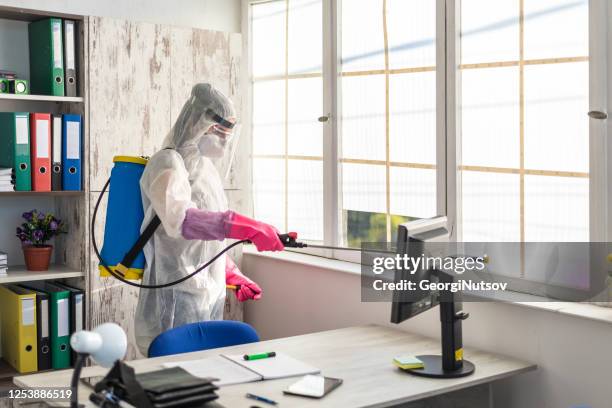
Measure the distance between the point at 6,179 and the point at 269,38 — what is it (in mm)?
1613

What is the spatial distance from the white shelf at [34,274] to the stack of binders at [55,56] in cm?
84

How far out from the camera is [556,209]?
269 cm

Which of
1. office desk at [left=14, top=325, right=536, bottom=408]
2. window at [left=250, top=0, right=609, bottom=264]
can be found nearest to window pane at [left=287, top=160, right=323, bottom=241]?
window at [left=250, top=0, right=609, bottom=264]

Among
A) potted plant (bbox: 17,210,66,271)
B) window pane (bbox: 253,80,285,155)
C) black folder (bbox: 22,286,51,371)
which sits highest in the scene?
window pane (bbox: 253,80,285,155)

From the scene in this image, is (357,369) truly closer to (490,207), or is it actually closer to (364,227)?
(490,207)

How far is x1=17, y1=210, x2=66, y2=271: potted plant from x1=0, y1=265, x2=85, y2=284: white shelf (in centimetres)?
5

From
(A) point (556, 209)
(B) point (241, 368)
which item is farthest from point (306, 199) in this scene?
(B) point (241, 368)

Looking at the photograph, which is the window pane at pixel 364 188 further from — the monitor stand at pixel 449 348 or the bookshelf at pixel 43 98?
the bookshelf at pixel 43 98

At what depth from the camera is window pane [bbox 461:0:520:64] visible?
9.23ft

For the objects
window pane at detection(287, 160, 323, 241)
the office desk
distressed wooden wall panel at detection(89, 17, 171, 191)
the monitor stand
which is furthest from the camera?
window pane at detection(287, 160, 323, 241)

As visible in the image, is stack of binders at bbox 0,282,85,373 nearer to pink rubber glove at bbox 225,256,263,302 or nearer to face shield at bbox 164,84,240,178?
pink rubber glove at bbox 225,256,263,302

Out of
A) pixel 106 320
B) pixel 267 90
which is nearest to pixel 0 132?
pixel 106 320

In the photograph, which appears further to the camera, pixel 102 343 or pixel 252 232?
pixel 252 232

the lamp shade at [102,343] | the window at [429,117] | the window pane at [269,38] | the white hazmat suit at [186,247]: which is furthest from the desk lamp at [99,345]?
the window pane at [269,38]
